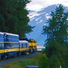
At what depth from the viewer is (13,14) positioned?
190 feet

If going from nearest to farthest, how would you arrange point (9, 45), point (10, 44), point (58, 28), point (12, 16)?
point (58, 28) < point (9, 45) < point (10, 44) < point (12, 16)

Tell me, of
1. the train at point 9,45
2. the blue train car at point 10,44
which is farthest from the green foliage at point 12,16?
the blue train car at point 10,44

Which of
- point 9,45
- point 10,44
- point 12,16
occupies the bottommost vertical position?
point 9,45

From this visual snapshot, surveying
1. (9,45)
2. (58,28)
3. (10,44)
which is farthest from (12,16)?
(58,28)

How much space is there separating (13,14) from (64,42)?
92.2 feet

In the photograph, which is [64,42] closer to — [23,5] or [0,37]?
[0,37]

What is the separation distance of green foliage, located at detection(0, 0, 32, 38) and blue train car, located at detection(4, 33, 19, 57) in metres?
11.0

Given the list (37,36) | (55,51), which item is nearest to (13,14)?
(55,51)

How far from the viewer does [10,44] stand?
40.2m

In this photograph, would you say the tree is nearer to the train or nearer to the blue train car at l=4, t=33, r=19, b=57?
the train

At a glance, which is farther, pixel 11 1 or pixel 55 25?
pixel 11 1

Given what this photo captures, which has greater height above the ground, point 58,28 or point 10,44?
point 58,28

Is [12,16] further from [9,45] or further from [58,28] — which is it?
[58,28]

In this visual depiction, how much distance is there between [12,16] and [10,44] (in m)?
16.4
